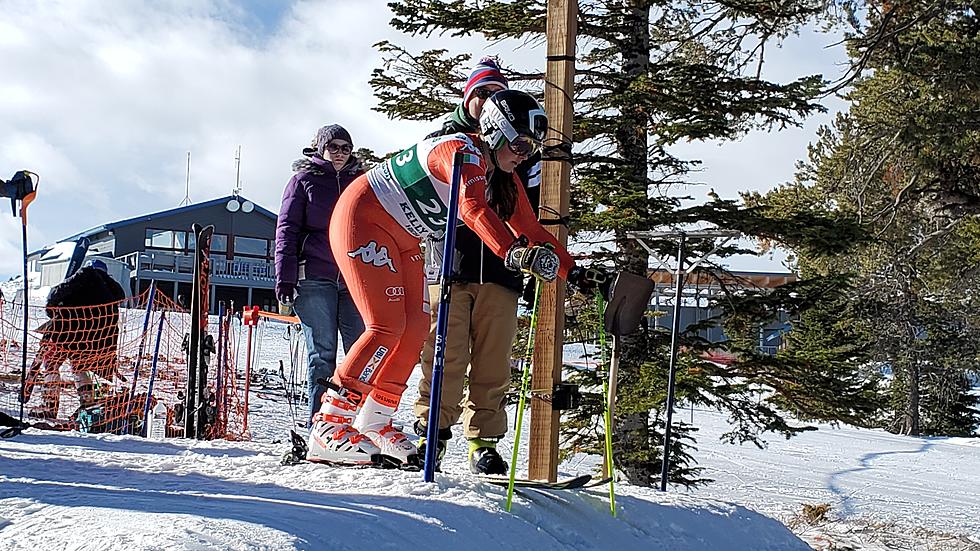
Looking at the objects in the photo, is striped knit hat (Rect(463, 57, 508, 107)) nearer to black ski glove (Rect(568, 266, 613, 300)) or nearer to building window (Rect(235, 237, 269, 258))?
black ski glove (Rect(568, 266, 613, 300))

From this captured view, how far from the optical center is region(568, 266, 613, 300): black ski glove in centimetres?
374

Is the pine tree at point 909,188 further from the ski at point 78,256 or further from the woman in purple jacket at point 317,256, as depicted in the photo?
the ski at point 78,256

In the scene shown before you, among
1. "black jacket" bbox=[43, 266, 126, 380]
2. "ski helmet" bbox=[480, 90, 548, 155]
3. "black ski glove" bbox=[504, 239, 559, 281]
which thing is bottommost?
"black jacket" bbox=[43, 266, 126, 380]

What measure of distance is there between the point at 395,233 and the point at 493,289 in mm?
596

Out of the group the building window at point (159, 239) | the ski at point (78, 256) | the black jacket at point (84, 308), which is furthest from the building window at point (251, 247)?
the black jacket at point (84, 308)

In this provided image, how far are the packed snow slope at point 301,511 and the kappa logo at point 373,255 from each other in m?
0.88

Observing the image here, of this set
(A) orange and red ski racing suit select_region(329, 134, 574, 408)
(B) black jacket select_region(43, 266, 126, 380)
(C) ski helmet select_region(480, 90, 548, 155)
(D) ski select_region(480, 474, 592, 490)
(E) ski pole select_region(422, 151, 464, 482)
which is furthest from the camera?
(B) black jacket select_region(43, 266, 126, 380)

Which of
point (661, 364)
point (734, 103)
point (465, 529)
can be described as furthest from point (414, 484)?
point (734, 103)

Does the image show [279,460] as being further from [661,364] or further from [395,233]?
[661,364]

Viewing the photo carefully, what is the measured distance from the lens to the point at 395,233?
3.97 metres

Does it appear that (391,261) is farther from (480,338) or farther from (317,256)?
(317,256)

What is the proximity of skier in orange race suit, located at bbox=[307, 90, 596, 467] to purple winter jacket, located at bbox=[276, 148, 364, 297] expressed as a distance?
3.88 ft

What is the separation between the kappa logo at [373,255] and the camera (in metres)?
3.89

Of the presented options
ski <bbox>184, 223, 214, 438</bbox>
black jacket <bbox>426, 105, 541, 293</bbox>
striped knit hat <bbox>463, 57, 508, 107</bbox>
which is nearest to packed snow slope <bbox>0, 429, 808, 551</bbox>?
black jacket <bbox>426, 105, 541, 293</bbox>
